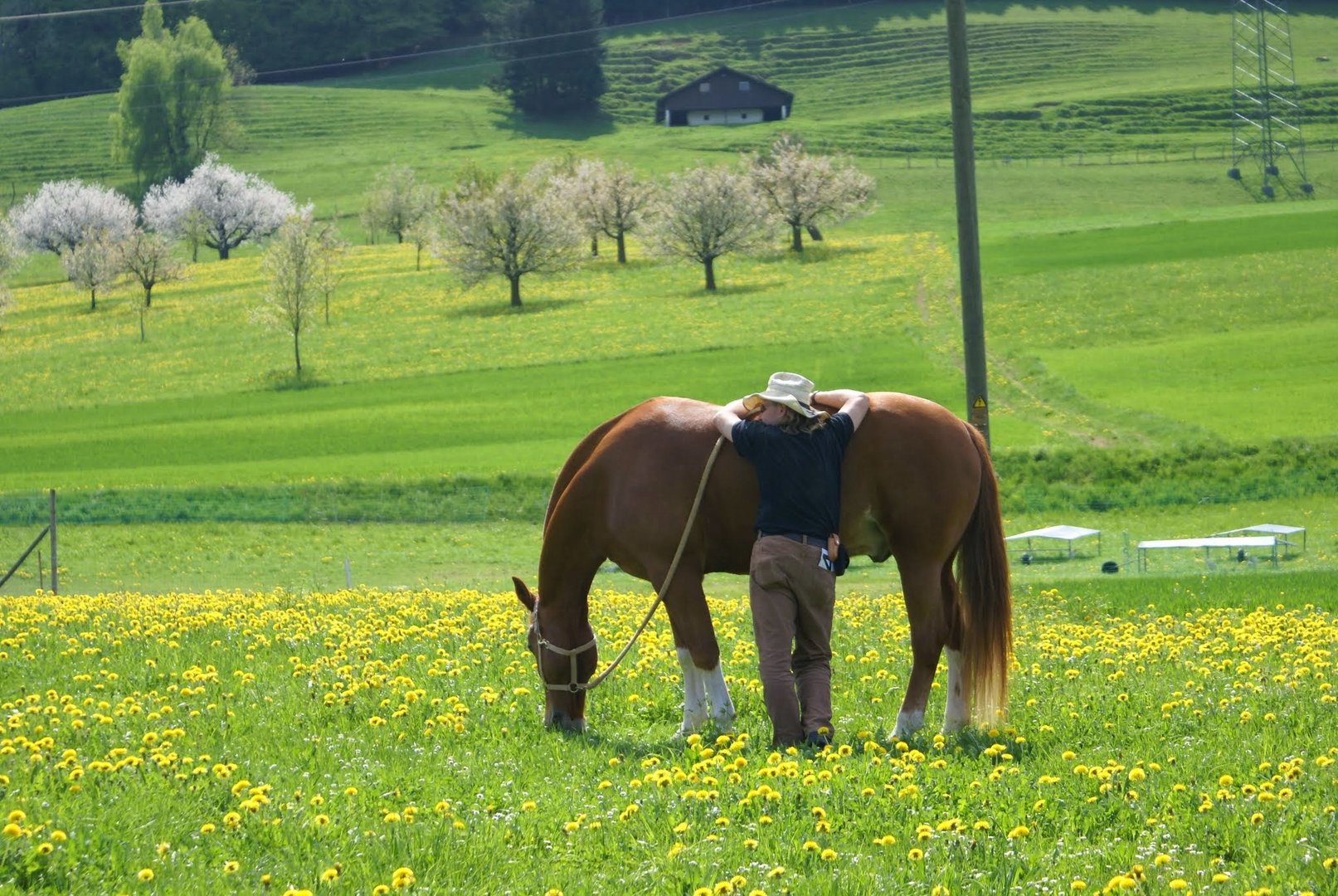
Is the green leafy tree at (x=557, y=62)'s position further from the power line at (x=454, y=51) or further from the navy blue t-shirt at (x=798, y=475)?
the navy blue t-shirt at (x=798, y=475)

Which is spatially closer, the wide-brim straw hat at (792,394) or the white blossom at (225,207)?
the wide-brim straw hat at (792,394)

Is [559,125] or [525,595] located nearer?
[525,595]

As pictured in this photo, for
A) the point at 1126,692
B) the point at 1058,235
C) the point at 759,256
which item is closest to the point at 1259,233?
the point at 1058,235

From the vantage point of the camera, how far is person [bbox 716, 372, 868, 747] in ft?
28.4

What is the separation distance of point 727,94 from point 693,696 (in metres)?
145

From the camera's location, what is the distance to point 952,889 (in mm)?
5312

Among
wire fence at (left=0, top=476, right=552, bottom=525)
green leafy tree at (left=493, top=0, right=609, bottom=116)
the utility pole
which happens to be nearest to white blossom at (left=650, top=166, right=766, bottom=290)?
wire fence at (left=0, top=476, right=552, bottom=525)

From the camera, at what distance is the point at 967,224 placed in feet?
58.7

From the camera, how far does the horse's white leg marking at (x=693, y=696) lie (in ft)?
30.3

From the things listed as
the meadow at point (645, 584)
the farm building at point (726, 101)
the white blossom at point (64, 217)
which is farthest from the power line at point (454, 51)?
the white blossom at point (64, 217)

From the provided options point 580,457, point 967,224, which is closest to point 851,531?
point 580,457

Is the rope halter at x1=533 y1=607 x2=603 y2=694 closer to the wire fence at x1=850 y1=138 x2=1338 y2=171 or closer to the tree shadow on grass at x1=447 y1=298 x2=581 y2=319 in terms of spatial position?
the tree shadow on grass at x1=447 y1=298 x2=581 y2=319

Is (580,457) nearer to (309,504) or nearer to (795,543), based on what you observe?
(795,543)

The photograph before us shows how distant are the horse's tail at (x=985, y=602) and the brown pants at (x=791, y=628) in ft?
3.37
